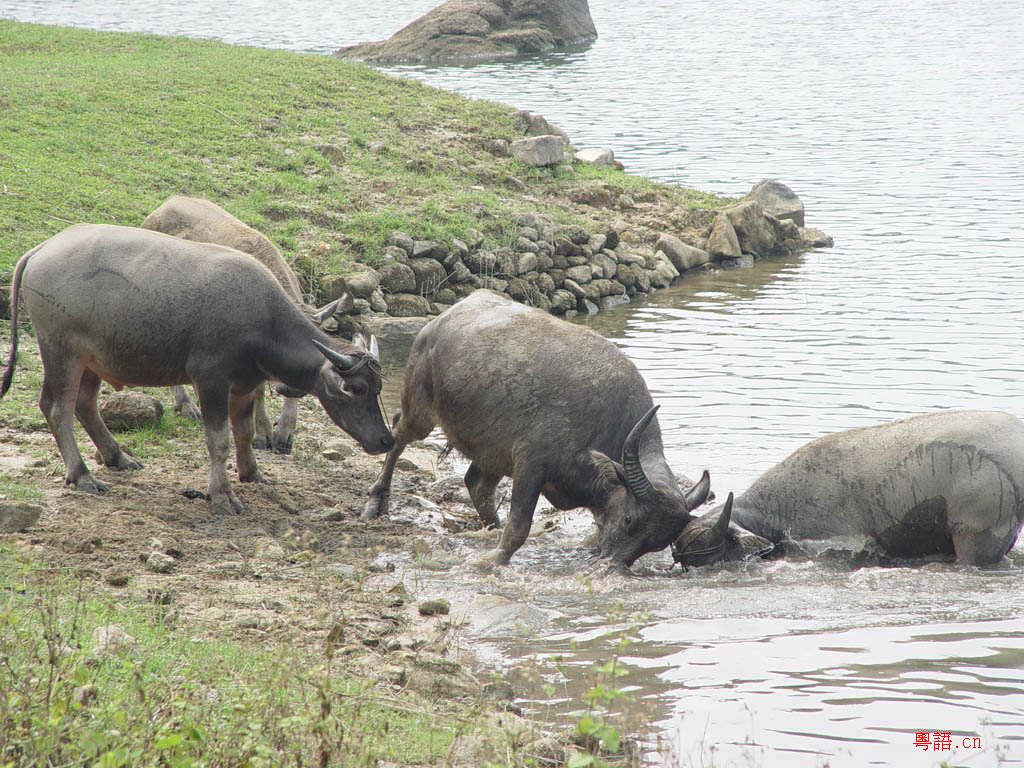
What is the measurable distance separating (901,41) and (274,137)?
3197 cm

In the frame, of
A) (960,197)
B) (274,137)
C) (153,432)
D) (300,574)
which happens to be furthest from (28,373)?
(960,197)

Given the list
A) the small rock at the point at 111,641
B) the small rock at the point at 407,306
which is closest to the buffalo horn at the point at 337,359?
the small rock at the point at 111,641

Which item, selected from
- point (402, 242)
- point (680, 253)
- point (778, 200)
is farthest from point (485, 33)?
point (402, 242)

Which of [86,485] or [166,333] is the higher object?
[166,333]

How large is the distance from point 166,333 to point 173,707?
441cm

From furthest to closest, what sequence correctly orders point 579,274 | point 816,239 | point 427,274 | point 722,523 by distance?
point 816,239 → point 579,274 → point 427,274 → point 722,523

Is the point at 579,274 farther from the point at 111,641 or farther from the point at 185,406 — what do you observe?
the point at 111,641

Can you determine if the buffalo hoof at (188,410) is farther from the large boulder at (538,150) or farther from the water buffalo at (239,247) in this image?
the large boulder at (538,150)

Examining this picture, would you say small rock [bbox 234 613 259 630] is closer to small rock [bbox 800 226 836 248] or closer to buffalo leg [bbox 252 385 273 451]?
buffalo leg [bbox 252 385 273 451]

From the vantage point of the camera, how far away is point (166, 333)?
845 cm

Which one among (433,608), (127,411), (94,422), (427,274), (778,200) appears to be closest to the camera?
(433,608)

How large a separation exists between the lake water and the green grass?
113cm

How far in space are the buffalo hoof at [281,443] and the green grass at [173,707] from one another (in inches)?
177

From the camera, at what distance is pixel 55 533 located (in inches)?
297
